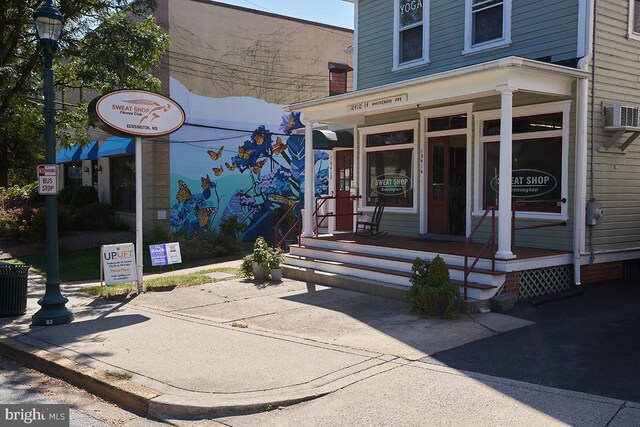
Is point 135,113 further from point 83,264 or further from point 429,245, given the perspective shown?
point 83,264

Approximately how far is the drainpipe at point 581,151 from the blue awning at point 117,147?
14344mm

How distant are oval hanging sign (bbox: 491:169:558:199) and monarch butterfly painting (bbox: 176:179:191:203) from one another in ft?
39.7

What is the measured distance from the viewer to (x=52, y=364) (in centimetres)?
687

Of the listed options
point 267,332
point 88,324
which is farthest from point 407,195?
point 88,324

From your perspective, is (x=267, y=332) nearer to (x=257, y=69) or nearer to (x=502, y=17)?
(x=502, y=17)

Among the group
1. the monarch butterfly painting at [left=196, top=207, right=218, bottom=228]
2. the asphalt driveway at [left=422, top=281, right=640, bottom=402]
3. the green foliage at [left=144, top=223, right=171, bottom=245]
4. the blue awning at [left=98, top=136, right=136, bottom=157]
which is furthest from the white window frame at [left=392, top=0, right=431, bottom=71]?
the blue awning at [left=98, top=136, right=136, bottom=157]

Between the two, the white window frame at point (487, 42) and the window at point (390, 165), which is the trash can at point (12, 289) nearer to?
the window at point (390, 165)

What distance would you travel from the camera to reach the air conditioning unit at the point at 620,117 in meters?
10.2

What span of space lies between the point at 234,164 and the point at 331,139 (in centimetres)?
681

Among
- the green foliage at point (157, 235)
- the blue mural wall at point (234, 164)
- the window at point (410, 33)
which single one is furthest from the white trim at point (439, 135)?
the blue mural wall at point (234, 164)

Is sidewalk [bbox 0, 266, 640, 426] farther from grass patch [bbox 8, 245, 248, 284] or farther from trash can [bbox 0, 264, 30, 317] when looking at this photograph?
grass patch [bbox 8, 245, 248, 284]

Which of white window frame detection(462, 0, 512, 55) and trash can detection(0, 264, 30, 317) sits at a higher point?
white window frame detection(462, 0, 512, 55)

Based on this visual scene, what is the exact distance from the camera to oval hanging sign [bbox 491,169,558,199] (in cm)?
1067

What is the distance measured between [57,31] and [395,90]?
19.4ft
